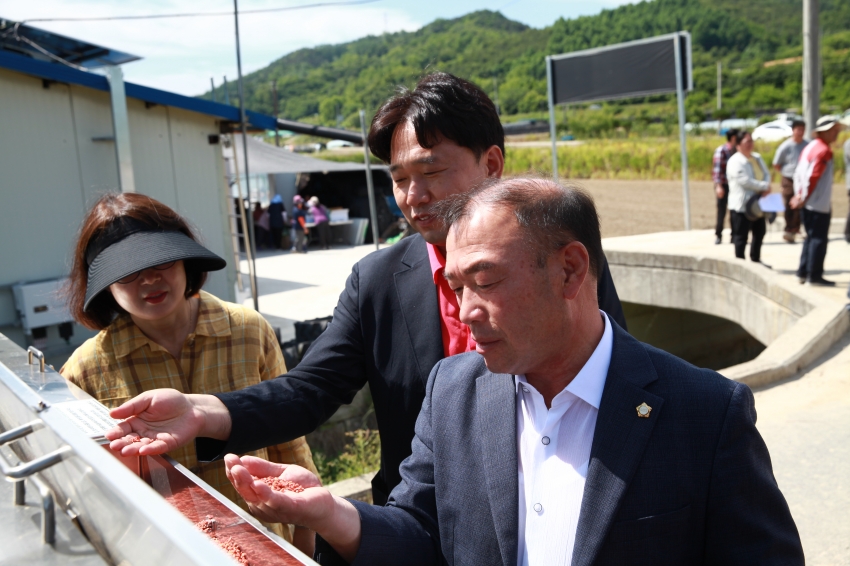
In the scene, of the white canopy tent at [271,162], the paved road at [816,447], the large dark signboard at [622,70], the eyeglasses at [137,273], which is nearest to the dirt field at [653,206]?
the large dark signboard at [622,70]

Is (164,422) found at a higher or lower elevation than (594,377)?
lower

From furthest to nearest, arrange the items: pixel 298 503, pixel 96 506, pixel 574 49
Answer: pixel 574 49 → pixel 298 503 → pixel 96 506

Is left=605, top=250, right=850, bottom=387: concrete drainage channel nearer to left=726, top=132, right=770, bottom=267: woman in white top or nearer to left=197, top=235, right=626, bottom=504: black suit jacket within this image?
left=726, top=132, right=770, bottom=267: woman in white top

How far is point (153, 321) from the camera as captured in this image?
2461 millimetres

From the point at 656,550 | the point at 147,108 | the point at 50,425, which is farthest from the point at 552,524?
the point at 147,108

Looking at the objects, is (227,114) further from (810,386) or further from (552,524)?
(552,524)

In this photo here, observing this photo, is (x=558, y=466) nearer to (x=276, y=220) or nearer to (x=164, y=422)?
(x=164, y=422)

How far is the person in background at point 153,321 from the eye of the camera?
7.64 feet

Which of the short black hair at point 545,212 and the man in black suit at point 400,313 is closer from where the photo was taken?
the short black hair at point 545,212

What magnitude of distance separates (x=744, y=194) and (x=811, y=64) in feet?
15.0

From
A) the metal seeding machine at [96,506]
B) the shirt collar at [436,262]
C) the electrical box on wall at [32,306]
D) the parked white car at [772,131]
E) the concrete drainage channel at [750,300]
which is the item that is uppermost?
the parked white car at [772,131]

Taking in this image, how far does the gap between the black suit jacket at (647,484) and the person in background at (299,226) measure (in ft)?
A: 62.0

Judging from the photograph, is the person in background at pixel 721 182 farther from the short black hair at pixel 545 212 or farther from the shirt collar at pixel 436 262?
the short black hair at pixel 545 212

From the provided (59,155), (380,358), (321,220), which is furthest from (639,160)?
(380,358)
